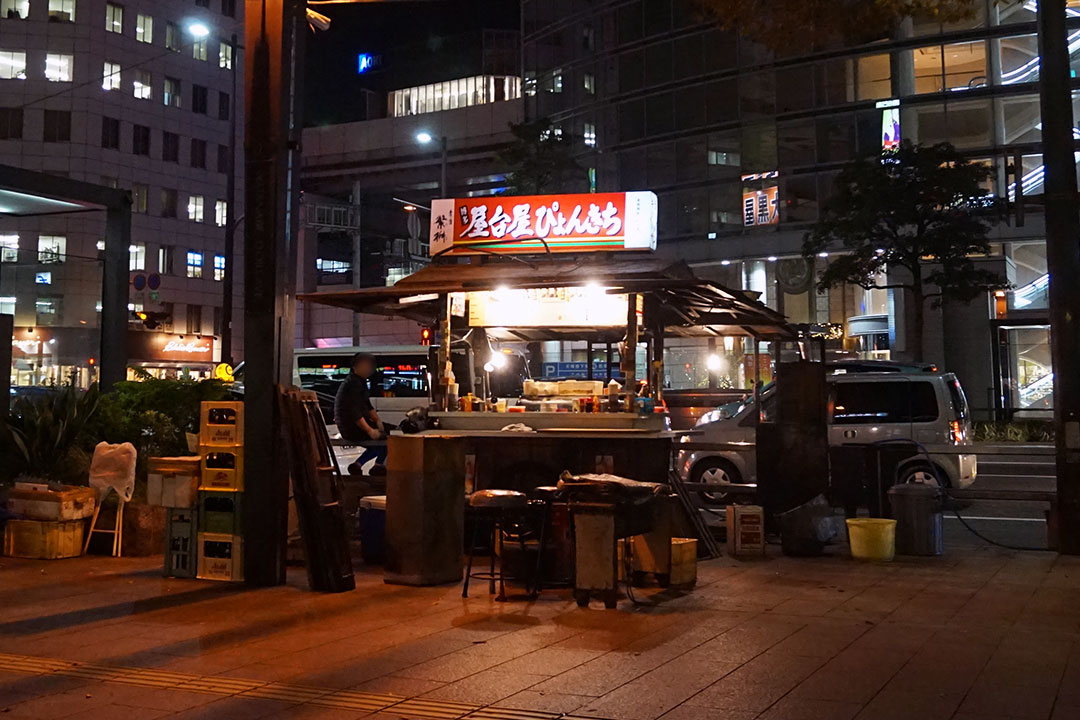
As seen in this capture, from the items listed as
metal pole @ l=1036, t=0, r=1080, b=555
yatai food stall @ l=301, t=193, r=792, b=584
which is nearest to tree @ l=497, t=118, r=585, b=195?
yatai food stall @ l=301, t=193, r=792, b=584

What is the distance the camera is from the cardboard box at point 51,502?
34.8ft

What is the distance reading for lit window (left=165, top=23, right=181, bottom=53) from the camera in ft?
182

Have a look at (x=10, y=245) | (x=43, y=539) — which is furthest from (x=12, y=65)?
(x=43, y=539)

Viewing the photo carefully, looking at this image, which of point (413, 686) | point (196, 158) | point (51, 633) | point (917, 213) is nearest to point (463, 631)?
point (413, 686)

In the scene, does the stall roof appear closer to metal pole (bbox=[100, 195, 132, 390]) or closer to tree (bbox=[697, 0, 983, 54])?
metal pole (bbox=[100, 195, 132, 390])

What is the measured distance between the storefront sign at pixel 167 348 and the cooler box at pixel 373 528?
27.3m

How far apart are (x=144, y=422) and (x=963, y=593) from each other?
907cm

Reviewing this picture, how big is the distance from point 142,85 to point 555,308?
157 feet

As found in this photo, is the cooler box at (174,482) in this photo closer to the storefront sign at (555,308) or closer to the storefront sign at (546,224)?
the storefront sign at (555,308)

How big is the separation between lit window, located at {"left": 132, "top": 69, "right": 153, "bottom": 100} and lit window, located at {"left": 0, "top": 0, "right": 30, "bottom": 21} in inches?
234

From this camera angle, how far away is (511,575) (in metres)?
8.97

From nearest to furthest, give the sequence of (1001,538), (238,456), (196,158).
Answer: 1. (238,456)
2. (1001,538)
3. (196,158)

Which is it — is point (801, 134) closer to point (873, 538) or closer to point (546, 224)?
point (546, 224)

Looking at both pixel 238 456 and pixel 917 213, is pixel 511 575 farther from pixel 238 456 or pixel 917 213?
pixel 917 213
